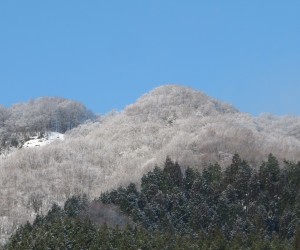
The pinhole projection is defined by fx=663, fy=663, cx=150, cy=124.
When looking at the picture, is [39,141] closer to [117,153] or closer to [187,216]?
[117,153]

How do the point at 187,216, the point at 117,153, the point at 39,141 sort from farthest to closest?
the point at 39,141
the point at 117,153
the point at 187,216

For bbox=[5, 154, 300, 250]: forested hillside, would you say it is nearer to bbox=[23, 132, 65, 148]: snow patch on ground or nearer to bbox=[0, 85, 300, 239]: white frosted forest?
bbox=[0, 85, 300, 239]: white frosted forest

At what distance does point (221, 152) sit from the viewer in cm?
14925

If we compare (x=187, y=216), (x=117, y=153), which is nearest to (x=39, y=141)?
(x=117, y=153)

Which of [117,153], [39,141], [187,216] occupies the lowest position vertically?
[187,216]

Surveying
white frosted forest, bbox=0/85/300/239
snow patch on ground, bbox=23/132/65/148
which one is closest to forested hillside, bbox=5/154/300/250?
white frosted forest, bbox=0/85/300/239

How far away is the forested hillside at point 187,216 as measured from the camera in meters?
72.7

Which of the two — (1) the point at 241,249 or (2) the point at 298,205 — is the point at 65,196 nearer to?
(2) the point at 298,205

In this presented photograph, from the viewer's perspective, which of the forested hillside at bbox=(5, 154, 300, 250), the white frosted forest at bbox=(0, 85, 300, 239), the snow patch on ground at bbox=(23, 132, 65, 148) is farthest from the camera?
the snow patch on ground at bbox=(23, 132, 65, 148)

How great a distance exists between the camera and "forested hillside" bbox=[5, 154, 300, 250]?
72.7m

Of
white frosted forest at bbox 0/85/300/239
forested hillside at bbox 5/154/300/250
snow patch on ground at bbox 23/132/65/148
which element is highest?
snow patch on ground at bbox 23/132/65/148

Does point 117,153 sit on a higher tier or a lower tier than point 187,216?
higher

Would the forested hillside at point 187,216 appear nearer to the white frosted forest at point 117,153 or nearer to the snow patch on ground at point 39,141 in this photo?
the white frosted forest at point 117,153

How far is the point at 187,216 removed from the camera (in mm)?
90500
